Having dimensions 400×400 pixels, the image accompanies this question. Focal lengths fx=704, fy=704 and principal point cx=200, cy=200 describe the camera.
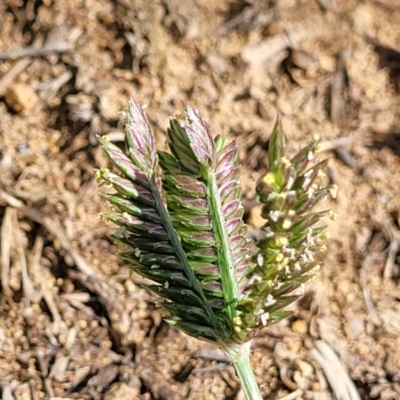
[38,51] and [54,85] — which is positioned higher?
[38,51]

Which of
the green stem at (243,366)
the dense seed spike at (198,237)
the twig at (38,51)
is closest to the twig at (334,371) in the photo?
the green stem at (243,366)

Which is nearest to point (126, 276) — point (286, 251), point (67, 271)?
point (67, 271)

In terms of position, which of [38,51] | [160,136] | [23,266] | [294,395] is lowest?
[294,395]

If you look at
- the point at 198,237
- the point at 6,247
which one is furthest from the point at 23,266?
the point at 198,237

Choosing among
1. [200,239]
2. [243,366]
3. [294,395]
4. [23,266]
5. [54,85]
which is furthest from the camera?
[54,85]

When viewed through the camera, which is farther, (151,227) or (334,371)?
(334,371)

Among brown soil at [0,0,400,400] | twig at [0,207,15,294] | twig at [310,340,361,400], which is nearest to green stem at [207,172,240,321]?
brown soil at [0,0,400,400]

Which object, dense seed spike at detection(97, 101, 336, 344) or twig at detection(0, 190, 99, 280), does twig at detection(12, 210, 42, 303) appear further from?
dense seed spike at detection(97, 101, 336, 344)

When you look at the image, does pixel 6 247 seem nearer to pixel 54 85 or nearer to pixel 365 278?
pixel 54 85

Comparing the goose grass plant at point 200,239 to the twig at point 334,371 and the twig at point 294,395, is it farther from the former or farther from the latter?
the twig at point 334,371
